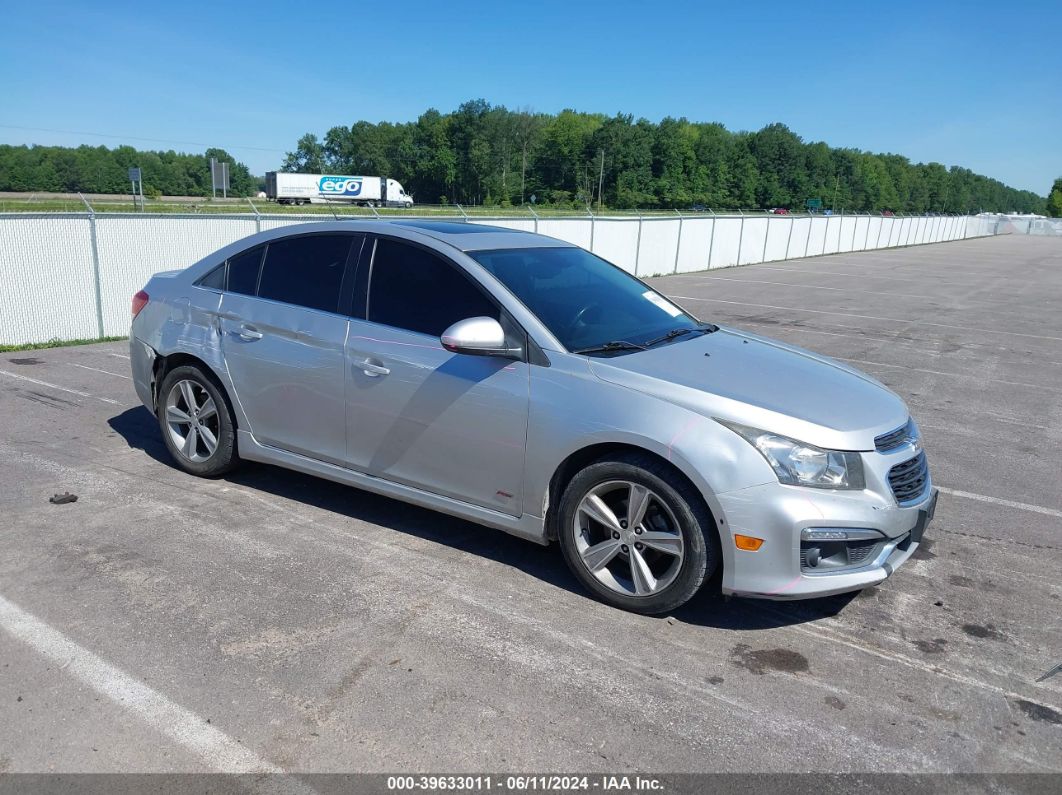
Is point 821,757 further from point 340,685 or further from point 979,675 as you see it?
point 340,685

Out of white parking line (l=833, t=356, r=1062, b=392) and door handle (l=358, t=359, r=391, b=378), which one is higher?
door handle (l=358, t=359, r=391, b=378)

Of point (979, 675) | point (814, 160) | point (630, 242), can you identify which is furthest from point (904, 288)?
point (814, 160)

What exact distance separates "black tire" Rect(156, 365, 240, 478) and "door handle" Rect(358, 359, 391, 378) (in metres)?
1.21

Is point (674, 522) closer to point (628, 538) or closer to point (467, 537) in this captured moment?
point (628, 538)

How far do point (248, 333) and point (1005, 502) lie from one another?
506 cm

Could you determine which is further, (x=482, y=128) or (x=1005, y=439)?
(x=482, y=128)

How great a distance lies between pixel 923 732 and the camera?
3.00 m

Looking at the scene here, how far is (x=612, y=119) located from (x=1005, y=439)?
118 meters

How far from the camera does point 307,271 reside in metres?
4.88

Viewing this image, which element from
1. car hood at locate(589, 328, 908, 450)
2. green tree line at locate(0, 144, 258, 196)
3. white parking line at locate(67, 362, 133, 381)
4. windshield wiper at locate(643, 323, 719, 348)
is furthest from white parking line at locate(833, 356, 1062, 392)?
green tree line at locate(0, 144, 258, 196)

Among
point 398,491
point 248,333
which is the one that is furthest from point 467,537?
point 248,333

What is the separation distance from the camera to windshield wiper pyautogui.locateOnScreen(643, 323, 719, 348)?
4324 mm

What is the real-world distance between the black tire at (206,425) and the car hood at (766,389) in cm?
255

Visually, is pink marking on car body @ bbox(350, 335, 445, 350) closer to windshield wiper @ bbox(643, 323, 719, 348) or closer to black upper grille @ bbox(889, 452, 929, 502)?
windshield wiper @ bbox(643, 323, 719, 348)
